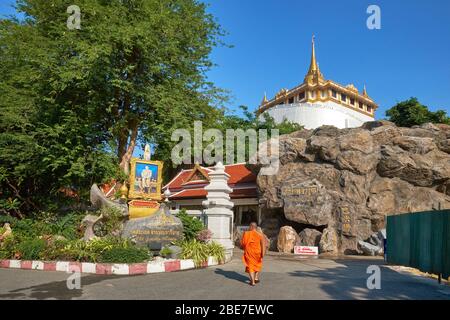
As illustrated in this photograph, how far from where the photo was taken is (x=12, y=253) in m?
12.2

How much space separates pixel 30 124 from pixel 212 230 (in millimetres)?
9198

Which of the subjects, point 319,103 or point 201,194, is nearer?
point 201,194

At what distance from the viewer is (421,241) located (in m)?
10.9

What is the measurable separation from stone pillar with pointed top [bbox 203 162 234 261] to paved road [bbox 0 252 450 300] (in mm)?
2633

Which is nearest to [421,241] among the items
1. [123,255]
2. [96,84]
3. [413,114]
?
[123,255]

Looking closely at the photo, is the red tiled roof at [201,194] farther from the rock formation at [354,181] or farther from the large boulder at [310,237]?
the large boulder at [310,237]

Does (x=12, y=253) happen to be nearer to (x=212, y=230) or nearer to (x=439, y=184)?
(x=212, y=230)

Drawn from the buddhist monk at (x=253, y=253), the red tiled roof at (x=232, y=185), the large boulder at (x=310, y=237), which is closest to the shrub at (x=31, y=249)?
the buddhist monk at (x=253, y=253)

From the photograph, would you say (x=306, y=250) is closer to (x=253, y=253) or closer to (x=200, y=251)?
(x=200, y=251)

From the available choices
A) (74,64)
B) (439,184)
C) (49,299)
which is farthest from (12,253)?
(439,184)

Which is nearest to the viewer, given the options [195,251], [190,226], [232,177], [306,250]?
[195,251]

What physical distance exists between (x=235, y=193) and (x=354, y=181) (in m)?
7.63

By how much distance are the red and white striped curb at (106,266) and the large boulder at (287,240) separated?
28.7 ft

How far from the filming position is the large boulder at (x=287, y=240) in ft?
65.6
